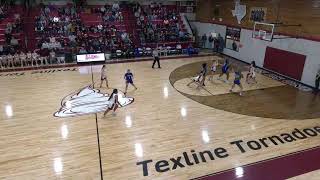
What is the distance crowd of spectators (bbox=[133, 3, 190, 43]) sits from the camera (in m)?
24.1

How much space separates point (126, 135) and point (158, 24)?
60.5 feet

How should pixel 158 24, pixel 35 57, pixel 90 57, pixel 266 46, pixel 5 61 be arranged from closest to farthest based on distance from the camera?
pixel 266 46 < pixel 5 61 < pixel 35 57 < pixel 90 57 < pixel 158 24

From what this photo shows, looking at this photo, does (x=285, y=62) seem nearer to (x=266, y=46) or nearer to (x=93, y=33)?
(x=266, y=46)

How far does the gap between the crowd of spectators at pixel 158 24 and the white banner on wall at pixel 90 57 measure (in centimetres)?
494

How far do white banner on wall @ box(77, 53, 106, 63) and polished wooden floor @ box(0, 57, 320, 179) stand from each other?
652cm

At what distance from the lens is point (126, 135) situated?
29.7 feet

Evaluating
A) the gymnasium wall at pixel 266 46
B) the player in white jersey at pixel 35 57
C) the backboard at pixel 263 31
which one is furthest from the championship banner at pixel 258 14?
the player in white jersey at pixel 35 57

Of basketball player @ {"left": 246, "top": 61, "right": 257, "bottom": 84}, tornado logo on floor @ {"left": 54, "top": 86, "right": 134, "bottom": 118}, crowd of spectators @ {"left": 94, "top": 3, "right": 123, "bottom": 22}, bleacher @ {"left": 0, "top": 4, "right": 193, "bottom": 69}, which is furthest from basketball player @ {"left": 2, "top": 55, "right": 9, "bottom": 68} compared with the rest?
basketball player @ {"left": 246, "top": 61, "right": 257, "bottom": 84}

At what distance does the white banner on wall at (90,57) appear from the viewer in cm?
1969

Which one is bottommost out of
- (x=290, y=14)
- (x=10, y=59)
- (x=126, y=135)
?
(x=126, y=135)

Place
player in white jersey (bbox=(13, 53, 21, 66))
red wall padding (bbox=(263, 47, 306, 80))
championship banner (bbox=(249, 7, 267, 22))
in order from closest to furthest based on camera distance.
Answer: red wall padding (bbox=(263, 47, 306, 80)), championship banner (bbox=(249, 7, 267, 22)), player in white jersey (bbox=(13, 53, 21, 66))

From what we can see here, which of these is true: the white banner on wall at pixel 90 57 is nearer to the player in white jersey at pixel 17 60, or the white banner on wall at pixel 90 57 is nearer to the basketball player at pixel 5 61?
the player in white jersey at pixel 17 60

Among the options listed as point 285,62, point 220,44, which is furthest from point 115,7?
point 285,62

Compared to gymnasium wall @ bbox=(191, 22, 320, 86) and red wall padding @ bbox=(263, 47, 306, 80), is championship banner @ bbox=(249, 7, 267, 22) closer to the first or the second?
gymnasium wall @ bbox=(191, 22, 320, 86)
